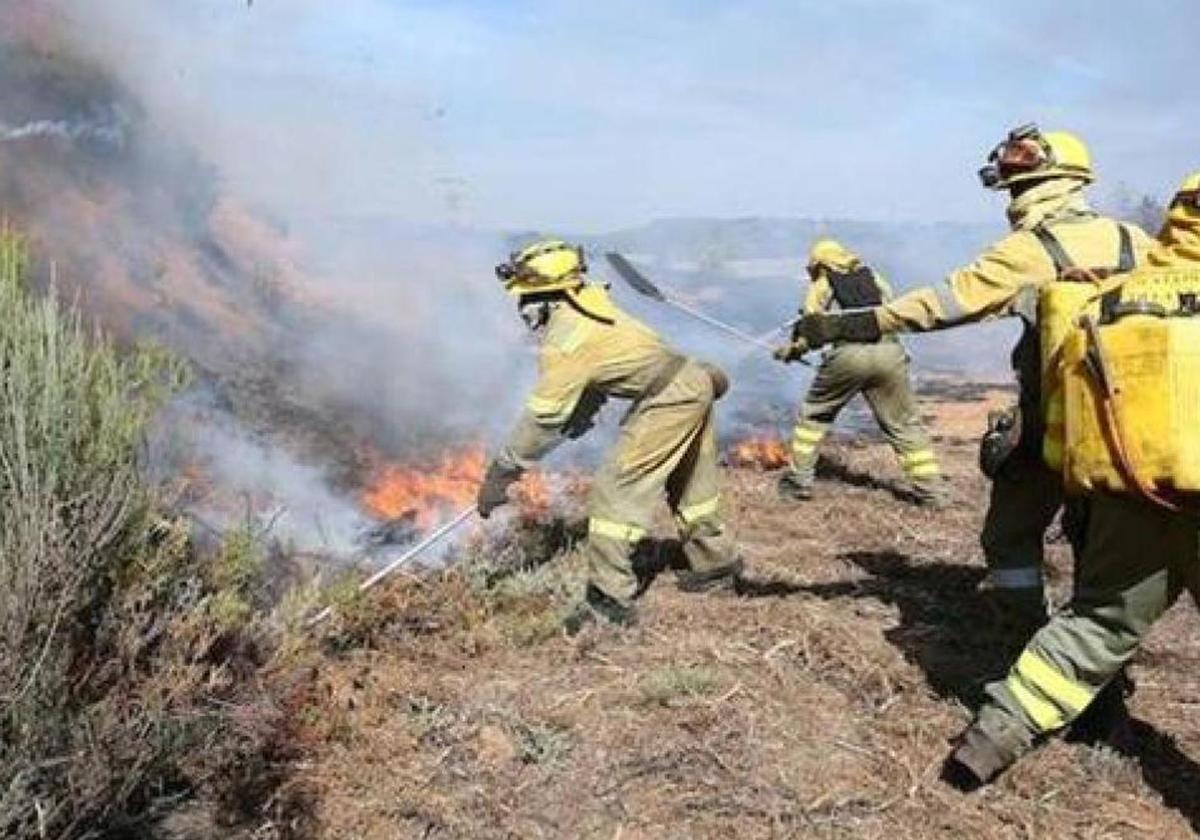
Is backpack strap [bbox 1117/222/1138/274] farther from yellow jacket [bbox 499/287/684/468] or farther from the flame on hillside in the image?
the flame on hillside

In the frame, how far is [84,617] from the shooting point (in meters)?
3.69

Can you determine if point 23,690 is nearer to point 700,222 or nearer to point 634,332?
point 634,332

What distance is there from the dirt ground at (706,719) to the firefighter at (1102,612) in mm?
243

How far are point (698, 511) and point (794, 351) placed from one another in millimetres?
922

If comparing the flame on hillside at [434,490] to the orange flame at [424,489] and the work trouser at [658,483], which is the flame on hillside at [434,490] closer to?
the orange flame at [424,489]

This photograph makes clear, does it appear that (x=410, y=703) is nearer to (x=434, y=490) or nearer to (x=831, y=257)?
(x=434, y=490)

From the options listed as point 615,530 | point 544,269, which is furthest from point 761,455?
point 544,269

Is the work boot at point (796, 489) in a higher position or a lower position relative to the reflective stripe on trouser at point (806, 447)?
lower

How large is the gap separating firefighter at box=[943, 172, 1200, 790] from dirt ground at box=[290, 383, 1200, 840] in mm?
243

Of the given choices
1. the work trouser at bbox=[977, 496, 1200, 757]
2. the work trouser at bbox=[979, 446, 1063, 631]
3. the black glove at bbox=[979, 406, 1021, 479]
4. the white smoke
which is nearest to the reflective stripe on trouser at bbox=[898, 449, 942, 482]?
the work trouser at bbox=[979, 446, 1063, 631]

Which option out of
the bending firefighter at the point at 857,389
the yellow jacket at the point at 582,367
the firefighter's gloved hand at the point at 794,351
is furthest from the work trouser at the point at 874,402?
the yellow jacket at the point at 582,367

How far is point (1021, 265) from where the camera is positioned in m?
4.30

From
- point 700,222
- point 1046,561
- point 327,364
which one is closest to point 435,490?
point 327,364

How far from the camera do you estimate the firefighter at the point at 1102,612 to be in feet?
11.1
